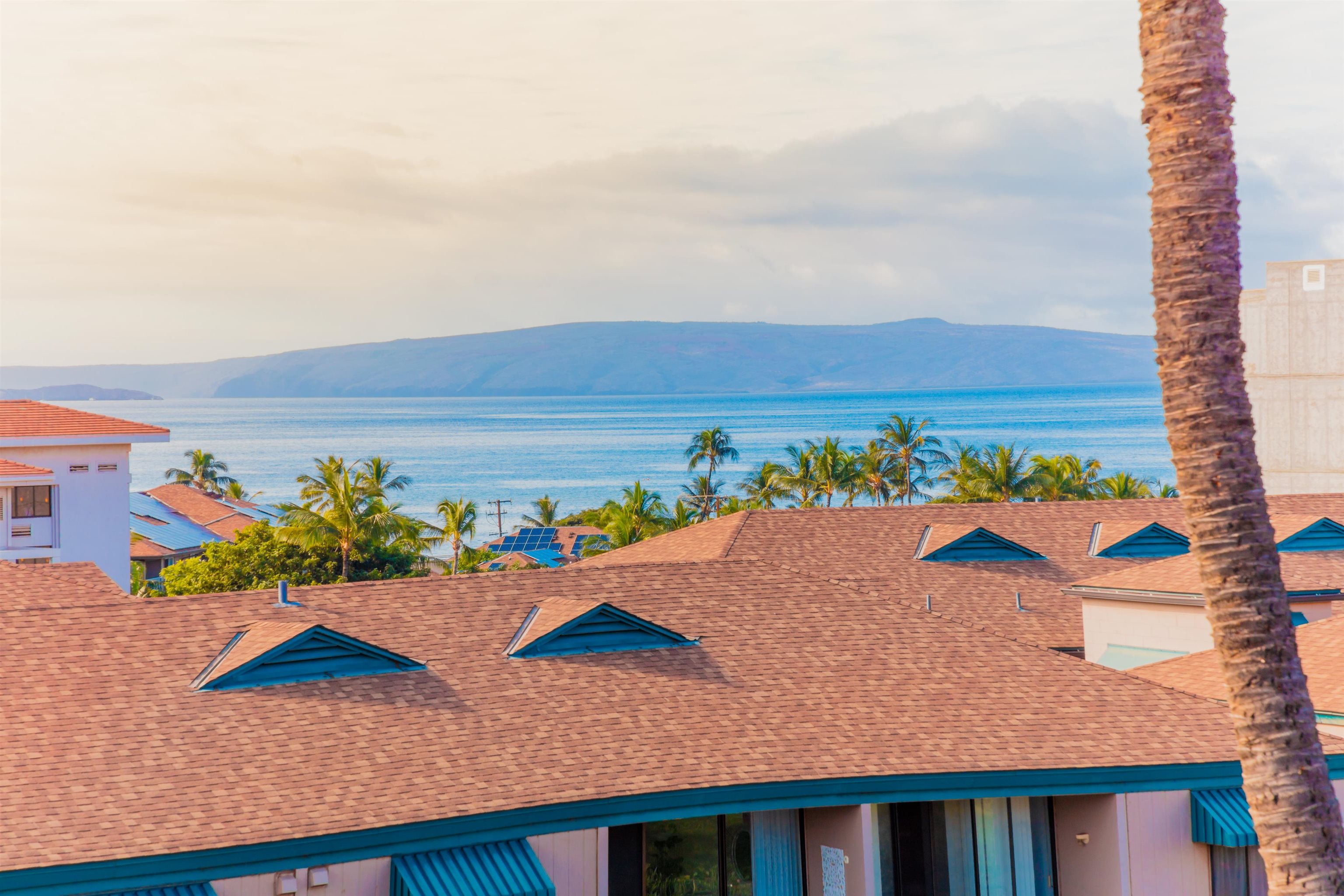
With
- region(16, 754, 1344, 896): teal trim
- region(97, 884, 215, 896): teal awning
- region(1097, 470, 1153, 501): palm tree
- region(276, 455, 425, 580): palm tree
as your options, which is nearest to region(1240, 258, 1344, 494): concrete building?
region(1097, 470, 1153, 501): palm tree

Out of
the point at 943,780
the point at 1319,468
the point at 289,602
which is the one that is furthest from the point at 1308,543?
the point at 1319,468

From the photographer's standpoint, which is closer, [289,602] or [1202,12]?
[1202,12]

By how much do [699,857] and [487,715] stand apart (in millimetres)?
3332

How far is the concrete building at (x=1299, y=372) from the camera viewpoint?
67.8 meters

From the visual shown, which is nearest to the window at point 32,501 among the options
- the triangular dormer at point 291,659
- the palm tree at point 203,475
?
the triangular dormer at point 291,659

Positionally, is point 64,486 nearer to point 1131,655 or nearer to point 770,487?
point 1131,655

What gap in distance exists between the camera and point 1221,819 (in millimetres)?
14984

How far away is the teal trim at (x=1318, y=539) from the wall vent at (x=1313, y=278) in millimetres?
44546

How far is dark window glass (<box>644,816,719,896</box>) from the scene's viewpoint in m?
15.2

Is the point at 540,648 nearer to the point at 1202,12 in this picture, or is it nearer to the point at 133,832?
the point at 133,832

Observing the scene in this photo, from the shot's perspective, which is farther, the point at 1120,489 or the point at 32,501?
the point at 1120,489

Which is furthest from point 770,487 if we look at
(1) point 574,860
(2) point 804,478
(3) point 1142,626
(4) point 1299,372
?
(1) point 574,860

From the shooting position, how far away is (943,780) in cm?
1482

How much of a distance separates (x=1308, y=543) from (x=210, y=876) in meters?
27.2
